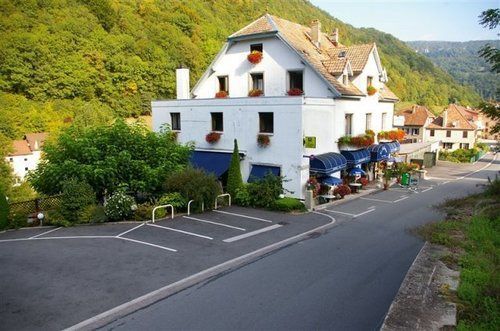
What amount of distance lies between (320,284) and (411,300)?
307cm

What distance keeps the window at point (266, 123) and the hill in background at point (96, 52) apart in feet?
136

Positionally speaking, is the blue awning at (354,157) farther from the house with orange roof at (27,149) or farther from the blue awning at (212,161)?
the house with orange roof at (27,149)

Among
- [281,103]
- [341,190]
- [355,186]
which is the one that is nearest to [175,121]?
[281,103]

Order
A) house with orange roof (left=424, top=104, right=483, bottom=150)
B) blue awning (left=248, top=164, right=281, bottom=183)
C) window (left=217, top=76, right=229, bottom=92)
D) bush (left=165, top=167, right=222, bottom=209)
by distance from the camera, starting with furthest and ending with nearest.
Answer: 1. house with orange roof (left=424, top=104, right=483, bottom=150)
2. window (left=217, top=76, right=229, bottom=92)
3. blue awning (left=248, top=164, right=281, bottom=183)
4. bush (left=165, top=167, right=222, bottom=209)

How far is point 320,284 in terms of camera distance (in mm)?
11016

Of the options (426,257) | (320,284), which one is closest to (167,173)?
(320,284)

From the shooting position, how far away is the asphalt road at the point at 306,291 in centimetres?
888

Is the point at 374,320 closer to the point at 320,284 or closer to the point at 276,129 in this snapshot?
the point at 320,284

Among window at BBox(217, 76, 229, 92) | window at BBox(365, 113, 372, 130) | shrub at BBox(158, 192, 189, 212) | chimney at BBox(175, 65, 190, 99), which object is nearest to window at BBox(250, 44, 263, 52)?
window at BBox(217, 76, 229, 92)

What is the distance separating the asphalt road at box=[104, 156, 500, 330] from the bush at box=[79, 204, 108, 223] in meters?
8.80

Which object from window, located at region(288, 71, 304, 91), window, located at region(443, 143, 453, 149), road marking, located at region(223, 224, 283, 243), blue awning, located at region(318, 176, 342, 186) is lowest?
road marking, located at region(223, 224, 283, 243)

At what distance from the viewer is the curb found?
352 inches

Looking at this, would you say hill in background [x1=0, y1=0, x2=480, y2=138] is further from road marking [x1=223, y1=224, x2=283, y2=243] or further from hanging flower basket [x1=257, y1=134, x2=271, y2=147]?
road marking [x1=223, y1=224, x2=283, y2=243]

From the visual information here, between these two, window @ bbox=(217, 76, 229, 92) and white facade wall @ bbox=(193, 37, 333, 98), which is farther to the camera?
window @ bbox=(217, 76, 229, 92)
